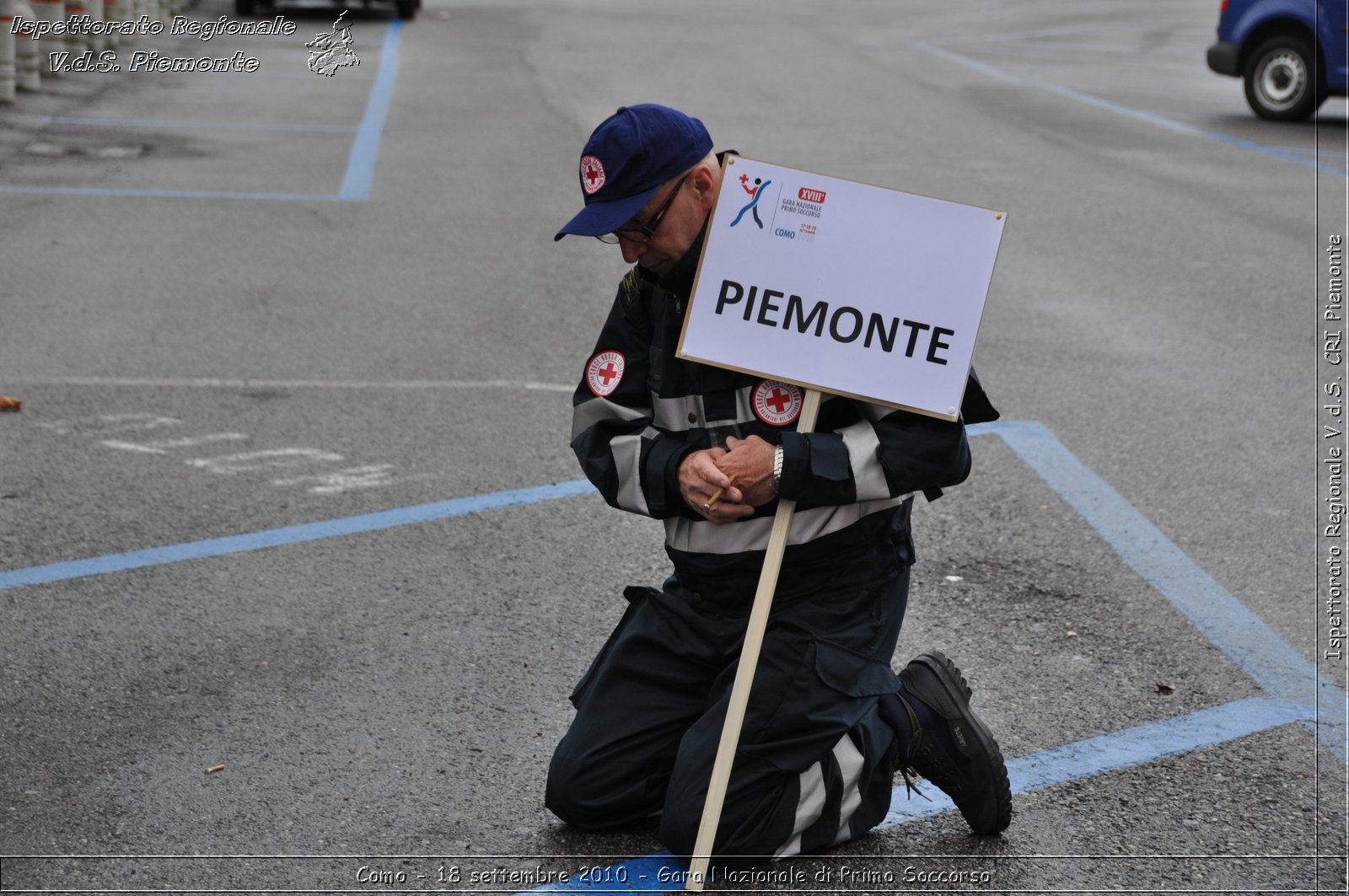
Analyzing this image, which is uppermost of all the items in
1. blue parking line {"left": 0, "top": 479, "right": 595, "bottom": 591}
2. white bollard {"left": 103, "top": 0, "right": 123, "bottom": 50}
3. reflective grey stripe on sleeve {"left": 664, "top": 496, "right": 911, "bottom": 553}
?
reflective grey stripe on sleeve {"left": 664, "top": 496, "right": 911, "bottom": 553}

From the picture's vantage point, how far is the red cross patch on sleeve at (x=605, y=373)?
3.38 m

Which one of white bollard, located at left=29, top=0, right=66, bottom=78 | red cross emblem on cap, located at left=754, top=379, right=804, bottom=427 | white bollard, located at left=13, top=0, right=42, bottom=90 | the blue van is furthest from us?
white bollard, located at left=29, top=0, right=66, bottom=78

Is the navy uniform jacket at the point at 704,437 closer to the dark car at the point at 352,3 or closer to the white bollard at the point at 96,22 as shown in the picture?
the white bollard at the point at 96,22

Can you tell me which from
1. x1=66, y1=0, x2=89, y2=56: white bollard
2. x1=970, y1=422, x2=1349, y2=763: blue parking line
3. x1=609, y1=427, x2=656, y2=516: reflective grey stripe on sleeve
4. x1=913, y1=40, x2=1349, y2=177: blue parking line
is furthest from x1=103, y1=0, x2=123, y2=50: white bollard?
x1=609, y1=427, x2=656, y2=516: reflective grey stripe on sleeve

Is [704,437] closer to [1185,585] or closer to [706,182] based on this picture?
[706,182]

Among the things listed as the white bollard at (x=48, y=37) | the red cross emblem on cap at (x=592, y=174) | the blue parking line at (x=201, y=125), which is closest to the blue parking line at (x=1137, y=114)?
the blue parking line at (x=201, y=125)

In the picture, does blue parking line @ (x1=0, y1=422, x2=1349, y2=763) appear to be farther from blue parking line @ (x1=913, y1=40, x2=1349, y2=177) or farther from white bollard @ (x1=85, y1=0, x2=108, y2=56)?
white bollard @ (x1=85, y1=0, x2=108, y2=56)

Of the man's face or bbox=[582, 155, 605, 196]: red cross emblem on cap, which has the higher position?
bbox=[582, 155, 605, 196]: red cross emblem on cap

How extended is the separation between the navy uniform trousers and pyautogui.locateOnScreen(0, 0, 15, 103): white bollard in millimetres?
11119

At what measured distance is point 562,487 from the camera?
541cm

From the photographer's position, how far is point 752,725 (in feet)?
10.6

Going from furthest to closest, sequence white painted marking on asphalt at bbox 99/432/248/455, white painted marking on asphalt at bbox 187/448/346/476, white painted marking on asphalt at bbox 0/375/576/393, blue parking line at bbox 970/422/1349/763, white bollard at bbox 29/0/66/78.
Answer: white bollard at bbox 29/0/66/78, white painted marking on asphalt at bbox 0/375/576/393, white painted marking on asphalt at bbox 99/432/248/455, white painted marking on asphalt at bbox 187/448/346/476, blue parking line at bbox 970/422/1349/763

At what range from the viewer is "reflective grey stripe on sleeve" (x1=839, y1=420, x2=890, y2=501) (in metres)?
3.15

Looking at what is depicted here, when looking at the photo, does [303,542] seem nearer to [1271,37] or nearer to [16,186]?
[16,186]
